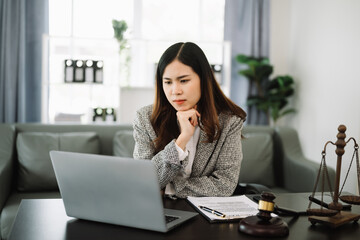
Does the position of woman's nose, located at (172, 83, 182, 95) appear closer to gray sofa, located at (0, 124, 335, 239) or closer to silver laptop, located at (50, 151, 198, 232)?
silver laptop, located at (50, 151, 198, 232)

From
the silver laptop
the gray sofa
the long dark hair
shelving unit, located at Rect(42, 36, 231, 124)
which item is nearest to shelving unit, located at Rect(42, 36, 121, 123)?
shelving unit, located at Rect(42, 36, 231, 124)

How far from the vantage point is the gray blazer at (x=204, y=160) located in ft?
4.82

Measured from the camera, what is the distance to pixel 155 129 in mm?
→ 1725

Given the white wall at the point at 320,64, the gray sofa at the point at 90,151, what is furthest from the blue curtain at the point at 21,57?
the white wall at the point at 320,64

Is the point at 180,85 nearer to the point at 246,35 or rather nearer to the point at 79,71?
the point at 79,71

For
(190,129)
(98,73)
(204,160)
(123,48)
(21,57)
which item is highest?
(123,48)

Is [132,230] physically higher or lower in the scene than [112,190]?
lower

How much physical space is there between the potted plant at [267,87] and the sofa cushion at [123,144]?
1.37 m

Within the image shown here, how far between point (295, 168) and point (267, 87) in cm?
113

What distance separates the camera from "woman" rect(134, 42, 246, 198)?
1497 mm

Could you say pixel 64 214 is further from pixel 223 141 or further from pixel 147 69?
pixel 147 69

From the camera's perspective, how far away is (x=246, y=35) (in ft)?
12.9

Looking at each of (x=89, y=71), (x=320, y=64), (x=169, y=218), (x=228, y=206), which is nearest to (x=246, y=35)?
(x=320, y=64)

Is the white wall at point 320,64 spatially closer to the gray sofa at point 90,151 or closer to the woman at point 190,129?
the gray sofa at point 90,151
